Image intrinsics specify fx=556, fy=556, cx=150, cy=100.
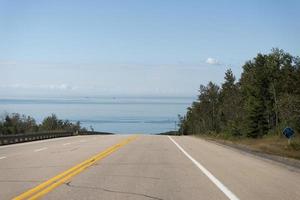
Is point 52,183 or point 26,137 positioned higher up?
point 26,137

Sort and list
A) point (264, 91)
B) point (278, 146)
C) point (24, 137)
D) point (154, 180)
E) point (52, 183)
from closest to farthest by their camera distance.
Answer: point (52, 183) < point (154, 180) < point (278, 146) < point (24, 137) < point (264, 91)

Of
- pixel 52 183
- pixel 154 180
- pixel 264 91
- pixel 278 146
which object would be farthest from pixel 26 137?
pixel 264 91

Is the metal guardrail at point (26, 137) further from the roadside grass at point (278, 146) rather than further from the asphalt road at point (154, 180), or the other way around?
the asphalt road at point (154, 180)

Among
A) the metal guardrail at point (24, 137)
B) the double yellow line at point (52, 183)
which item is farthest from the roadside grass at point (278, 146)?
the metal guardrail at point (24, 137)

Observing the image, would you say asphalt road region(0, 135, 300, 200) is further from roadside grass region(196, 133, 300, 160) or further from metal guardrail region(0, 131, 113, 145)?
metal guardrail region(0, 131, 113, 145)

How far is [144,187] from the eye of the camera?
43.1 feet

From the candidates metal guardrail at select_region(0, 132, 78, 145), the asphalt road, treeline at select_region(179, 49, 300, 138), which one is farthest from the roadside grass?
treeline at select_region(179, 49, 300, 138)

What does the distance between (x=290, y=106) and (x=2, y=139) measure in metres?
21.4

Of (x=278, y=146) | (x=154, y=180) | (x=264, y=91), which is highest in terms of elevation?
(x=264, y=91)

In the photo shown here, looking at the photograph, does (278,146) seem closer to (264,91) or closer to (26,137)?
(26,137)

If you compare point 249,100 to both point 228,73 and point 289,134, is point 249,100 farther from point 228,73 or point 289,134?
point 289,134

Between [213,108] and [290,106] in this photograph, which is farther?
[213,108]

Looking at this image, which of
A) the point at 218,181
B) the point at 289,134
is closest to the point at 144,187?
the point at 218,181

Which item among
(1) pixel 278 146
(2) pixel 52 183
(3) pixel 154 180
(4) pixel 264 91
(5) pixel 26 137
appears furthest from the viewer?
(4) pixel 264 91
